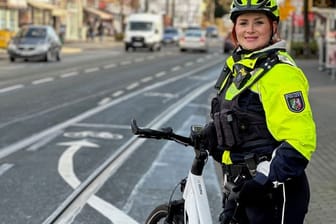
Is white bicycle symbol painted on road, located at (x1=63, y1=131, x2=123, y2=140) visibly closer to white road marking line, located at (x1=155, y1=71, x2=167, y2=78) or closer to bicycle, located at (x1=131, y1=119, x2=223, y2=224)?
bicycle, located at (x1=131, y1=119, x2=223, y2=224)

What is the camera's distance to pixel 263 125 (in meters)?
2.81

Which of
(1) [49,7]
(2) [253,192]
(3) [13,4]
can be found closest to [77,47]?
(3) [13,4]

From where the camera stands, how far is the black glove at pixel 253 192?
8.84 feet

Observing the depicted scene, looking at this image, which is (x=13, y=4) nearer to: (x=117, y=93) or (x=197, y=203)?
(x=117, y=93)

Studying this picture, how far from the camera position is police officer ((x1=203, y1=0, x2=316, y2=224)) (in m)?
2.68

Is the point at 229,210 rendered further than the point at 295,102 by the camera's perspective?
Yes

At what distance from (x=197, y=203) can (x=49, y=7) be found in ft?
202

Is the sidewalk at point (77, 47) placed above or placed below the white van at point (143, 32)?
below

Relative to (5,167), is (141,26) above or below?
above

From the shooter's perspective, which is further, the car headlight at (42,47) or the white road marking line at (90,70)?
the car headlight at (42,47)

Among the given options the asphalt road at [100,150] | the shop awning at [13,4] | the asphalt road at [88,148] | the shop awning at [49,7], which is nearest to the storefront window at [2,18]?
the shop awning at [13,4]

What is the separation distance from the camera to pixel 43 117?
479 inches

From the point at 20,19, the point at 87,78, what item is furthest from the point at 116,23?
the point at 87,78

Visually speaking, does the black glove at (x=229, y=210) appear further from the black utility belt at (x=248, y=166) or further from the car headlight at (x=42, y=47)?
the car headlight at (x=42, y=47)
